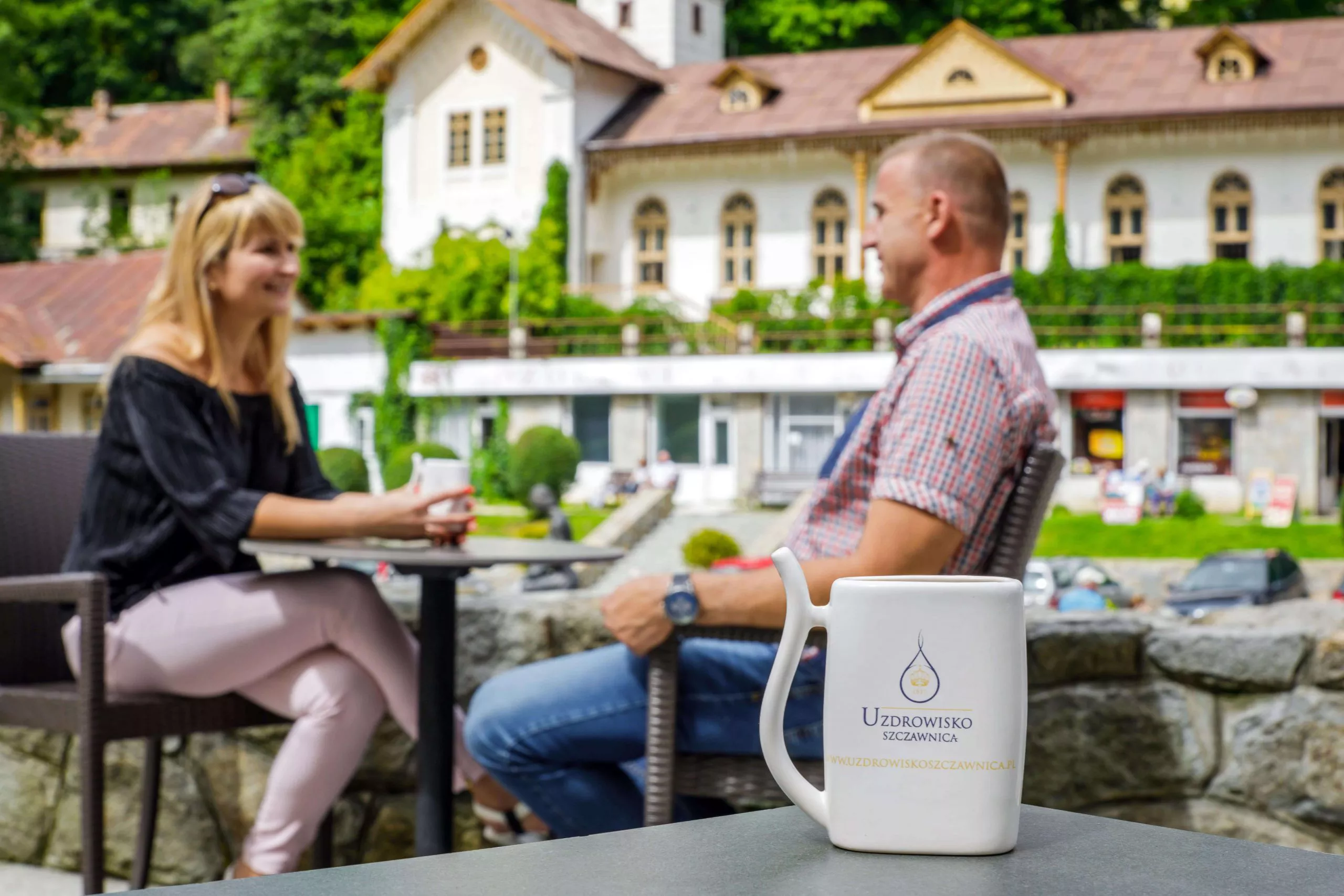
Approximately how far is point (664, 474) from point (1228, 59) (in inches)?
555

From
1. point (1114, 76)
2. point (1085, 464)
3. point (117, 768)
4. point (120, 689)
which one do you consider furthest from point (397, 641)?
point (1114, 76)

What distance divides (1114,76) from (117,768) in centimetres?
3395

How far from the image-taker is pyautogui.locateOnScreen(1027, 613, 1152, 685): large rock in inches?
114

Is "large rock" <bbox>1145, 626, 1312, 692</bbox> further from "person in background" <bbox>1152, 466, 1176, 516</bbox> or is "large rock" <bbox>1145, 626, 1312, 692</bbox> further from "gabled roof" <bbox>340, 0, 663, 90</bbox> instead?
"gabled roof" <bbox>340, 0, 663, 90</bbox>

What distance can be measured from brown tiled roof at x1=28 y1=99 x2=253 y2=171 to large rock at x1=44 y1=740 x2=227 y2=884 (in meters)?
42.4

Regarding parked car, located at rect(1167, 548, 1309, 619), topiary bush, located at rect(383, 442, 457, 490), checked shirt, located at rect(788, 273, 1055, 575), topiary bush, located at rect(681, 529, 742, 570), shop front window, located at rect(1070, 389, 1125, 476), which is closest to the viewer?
checked shirt, located at rect(788, 273, 1055, 575)

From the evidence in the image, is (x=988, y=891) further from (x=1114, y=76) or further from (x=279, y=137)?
(x=279, y=137)

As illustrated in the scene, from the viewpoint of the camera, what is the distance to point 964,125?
33469mm

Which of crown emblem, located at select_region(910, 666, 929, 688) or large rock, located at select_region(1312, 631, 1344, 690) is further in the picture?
large rock, located at select_region(1312, 631, 1344, 690)

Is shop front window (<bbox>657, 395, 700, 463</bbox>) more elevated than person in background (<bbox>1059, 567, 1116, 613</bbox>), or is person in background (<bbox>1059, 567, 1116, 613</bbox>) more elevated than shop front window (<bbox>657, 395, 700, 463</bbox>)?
shop front window (<bbox>657, 395, 700, 463</bbox>)

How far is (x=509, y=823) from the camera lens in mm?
2781

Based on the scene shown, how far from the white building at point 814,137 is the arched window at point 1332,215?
38mm

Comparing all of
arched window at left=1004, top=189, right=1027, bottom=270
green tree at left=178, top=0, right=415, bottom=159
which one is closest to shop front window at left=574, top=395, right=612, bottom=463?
arched window at left=1004, top=189, right=1027, bottom=270

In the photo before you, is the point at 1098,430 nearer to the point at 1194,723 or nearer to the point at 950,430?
the point at 1194,723
